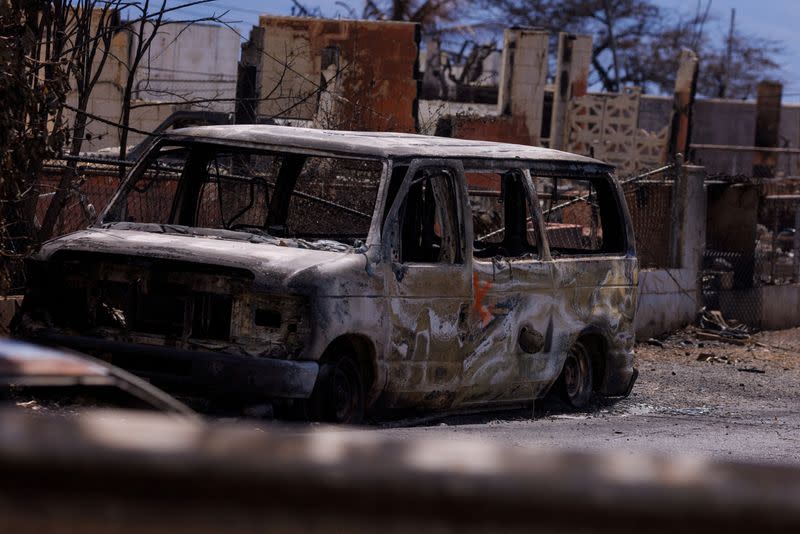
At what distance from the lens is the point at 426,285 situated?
742 centimetres

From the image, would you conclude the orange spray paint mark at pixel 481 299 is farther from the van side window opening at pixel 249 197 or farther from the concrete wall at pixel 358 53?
the concrete wall at pixel 358 53

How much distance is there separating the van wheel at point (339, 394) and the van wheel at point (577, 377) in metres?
2.41

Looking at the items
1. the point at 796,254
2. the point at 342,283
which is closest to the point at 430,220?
the point at 342,283

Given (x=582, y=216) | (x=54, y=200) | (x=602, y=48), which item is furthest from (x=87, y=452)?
(x=602, y=48)

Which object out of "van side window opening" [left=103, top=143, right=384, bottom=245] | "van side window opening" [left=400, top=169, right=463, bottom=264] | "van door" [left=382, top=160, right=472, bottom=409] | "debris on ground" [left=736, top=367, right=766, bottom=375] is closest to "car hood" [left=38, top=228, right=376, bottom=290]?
"van door" [left=382, top=160, right=472, bottom=409]

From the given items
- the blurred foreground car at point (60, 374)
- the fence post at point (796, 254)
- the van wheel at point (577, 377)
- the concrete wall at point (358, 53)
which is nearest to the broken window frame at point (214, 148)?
the van wheel at point (577, 377)

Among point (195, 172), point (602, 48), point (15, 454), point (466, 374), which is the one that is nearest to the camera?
point (15, 454)

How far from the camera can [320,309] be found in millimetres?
6504

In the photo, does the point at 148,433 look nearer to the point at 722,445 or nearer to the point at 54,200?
the point at 722,445

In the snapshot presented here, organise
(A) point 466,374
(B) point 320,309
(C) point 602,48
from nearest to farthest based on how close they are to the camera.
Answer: (B) point 320,309, (A) point 466,374, (C) point 602,48

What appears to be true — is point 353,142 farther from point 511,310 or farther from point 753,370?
point 753,370

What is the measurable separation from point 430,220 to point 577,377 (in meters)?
2.00

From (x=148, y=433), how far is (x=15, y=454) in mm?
88

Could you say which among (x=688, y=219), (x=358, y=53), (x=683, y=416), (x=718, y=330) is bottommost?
(x=683, y=416)
